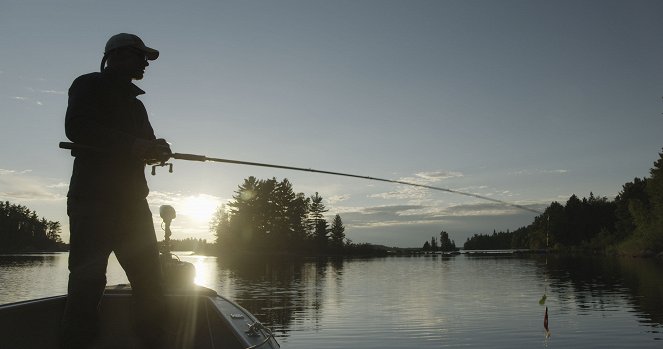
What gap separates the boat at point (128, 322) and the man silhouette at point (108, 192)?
1.87 metres

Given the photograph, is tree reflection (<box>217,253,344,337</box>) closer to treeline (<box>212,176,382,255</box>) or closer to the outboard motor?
the outboard motor

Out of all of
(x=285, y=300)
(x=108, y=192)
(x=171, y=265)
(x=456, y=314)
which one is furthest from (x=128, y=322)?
(x=285, y=300)

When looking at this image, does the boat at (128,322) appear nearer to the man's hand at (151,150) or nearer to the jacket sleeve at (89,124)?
the man's hand at (151,150)

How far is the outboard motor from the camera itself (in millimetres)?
11172

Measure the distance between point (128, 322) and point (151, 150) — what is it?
3602 mm

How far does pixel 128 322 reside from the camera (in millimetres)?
7125

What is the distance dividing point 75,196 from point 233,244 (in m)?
124

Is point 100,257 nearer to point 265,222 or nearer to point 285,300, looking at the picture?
point 285,300

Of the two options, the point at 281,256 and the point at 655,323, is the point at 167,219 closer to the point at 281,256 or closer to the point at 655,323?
the point at 655,323

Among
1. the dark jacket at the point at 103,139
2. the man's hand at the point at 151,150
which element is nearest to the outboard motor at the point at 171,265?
the dark jacket at the point at 103,139

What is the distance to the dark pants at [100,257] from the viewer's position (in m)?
4.29

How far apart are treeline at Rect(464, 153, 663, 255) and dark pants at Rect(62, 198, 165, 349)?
3370 inches

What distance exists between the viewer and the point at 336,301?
32.5 meters

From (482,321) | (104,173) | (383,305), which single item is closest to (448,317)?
(482,321)
